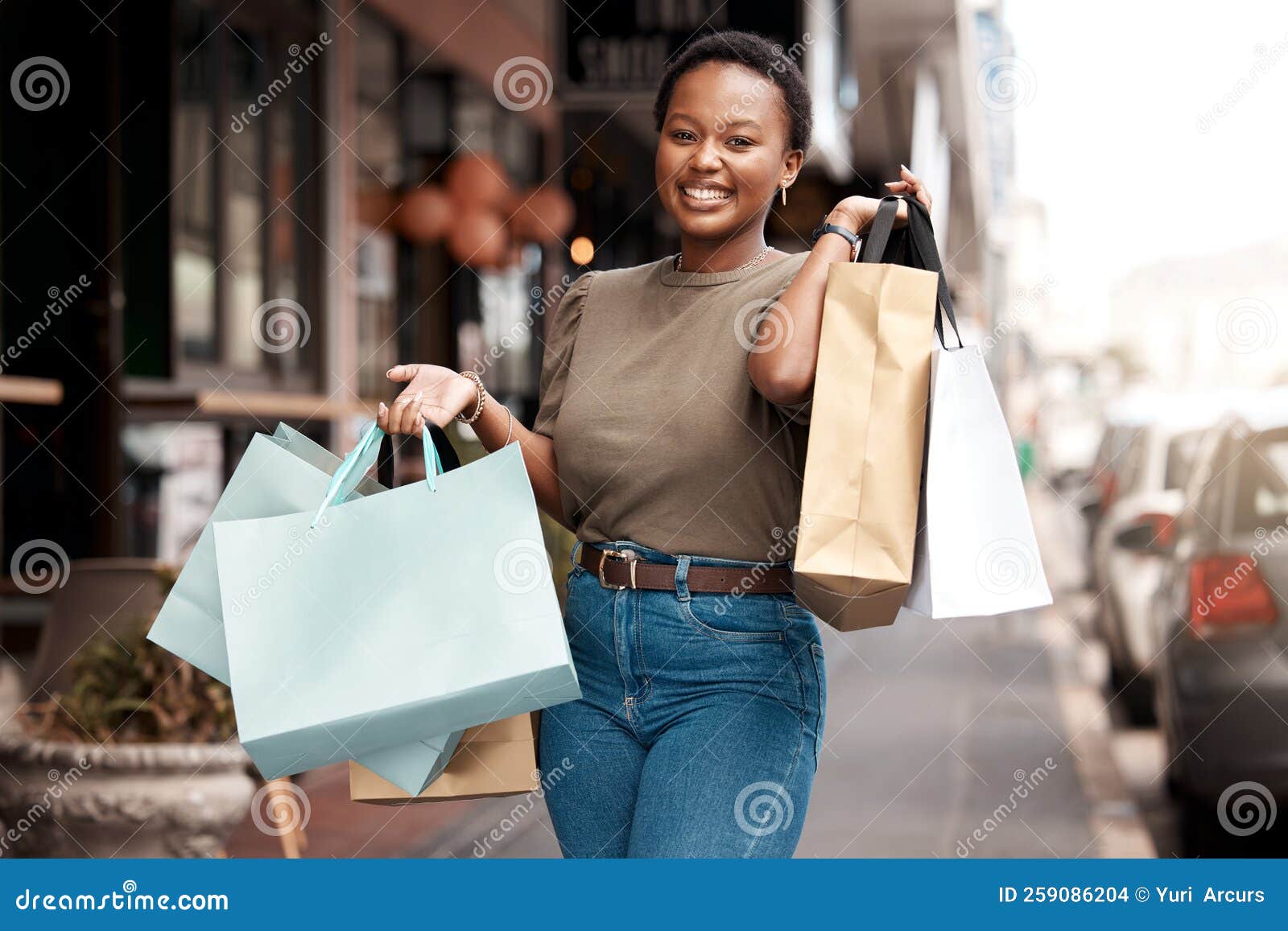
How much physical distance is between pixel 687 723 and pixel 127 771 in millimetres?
2185

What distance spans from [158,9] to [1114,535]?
5510 millimetres

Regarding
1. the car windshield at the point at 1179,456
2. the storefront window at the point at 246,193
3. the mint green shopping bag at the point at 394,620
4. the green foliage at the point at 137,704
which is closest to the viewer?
the mint green shopping bag at the point at 394,620

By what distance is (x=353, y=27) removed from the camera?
9.34m

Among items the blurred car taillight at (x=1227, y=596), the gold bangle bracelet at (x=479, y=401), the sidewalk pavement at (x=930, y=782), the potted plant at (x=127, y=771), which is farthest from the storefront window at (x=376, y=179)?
the gold bangle bracelet at (x=479, y=401)

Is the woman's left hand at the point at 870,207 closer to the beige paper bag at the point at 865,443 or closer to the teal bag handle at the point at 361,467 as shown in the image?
the beige paper bag at the point at 865,443

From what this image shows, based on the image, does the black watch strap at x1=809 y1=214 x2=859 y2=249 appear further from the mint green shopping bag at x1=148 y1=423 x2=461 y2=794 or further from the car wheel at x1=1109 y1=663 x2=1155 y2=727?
the car wheel at x1=1109 y1=663 x2=1155 y2=727

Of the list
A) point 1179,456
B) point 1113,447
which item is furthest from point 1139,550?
point 1113,447

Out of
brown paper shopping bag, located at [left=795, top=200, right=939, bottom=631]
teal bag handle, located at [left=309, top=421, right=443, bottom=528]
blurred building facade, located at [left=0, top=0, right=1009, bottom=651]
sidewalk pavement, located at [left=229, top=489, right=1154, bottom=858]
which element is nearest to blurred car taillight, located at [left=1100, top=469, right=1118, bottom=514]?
sidewalk pavement, located at [left=229, top=489, right=1154, bottom=858]

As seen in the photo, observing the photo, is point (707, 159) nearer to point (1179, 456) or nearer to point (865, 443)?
point (865, 443)

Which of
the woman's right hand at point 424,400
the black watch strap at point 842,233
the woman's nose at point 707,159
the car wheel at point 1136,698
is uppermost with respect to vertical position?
the woman's nose at point 707,159

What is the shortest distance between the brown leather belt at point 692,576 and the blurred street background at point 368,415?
1956mm

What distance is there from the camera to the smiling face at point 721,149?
205 cm

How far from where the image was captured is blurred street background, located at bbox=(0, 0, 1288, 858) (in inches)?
184

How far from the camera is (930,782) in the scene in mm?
6156
